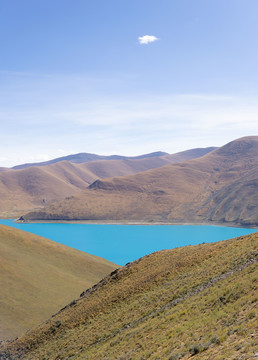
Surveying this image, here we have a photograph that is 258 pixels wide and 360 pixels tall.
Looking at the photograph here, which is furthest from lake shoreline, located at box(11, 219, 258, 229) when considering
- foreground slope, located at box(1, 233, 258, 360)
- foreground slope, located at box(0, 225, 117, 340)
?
foreground slope, located at box(1, 233, 258, 360)

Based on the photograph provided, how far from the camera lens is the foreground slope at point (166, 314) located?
41.0 ft

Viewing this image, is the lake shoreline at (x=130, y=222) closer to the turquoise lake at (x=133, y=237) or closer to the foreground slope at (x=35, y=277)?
the turquoise lake at (x=133, y=237)

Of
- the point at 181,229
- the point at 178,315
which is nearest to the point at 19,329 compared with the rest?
the point at 178,315

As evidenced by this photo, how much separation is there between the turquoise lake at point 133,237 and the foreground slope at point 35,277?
26897mm

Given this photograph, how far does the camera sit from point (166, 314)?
1848 centimetres

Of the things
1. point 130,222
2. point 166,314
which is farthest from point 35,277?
point 130,222

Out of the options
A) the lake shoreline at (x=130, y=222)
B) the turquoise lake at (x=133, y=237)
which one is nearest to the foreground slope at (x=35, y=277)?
the turquoise lake at (x=133, y=237)

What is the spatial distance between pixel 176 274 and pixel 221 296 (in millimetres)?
10172

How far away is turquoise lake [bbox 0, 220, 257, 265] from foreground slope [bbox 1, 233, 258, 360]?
57273 mm

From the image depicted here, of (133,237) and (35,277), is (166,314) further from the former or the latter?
(133,237)

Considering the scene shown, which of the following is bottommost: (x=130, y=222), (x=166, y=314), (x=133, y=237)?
(x=133, y=237)

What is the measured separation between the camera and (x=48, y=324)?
27625 millimetres

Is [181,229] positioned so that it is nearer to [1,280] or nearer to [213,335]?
[1,280]

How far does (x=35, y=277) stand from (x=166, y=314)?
111 feet
